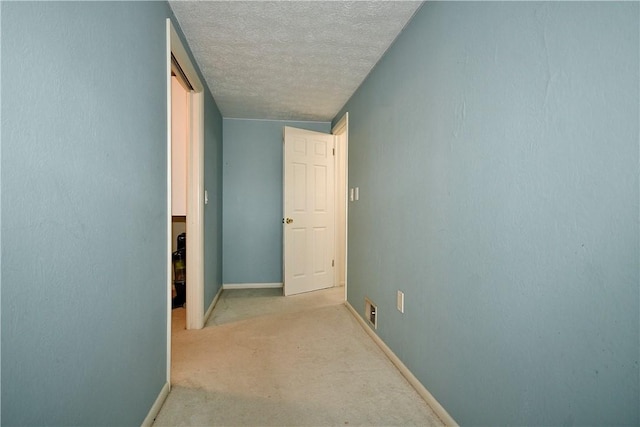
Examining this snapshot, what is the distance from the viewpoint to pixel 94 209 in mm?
973

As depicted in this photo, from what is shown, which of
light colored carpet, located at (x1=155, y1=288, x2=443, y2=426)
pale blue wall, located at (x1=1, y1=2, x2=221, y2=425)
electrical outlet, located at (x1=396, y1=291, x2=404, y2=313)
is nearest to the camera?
pale blue wall, located at (x1=1, y1=2, x2=221, y2=425)

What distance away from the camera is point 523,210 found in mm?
1015

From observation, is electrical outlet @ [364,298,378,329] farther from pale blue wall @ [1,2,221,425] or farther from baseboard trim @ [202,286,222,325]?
pale blue wall @ [1,2,221,425]

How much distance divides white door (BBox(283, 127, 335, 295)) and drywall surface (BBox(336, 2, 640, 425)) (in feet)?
6.49

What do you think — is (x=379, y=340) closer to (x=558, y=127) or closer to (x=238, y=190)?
(x=558, y=127)

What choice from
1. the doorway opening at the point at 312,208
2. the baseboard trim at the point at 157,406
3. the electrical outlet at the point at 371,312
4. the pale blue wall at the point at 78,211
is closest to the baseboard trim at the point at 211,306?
the doorway opening at the point at 312,208

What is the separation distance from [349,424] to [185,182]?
2225mm

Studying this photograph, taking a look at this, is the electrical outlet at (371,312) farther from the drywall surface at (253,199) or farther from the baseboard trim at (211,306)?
the drywall surface at (253,199)

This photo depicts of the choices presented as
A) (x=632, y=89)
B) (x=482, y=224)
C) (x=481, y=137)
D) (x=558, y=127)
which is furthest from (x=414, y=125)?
(x=632, y=89)

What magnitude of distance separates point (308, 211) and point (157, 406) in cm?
259

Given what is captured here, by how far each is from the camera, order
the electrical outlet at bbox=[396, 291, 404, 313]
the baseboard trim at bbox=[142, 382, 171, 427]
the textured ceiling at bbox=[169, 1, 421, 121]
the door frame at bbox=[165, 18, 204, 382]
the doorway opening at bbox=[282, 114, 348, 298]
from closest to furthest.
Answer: the baseboard trim at bbox=[142, 382, 171, 427] < the textured ceiling at bbox=[169, 1, 421, 121] < the electrical outlet at bbox=[396, 291, 404, 313] < the door frame at bbox=[165, 18, 204, 382] < the doorway opening at bbox=[282, 114, 348, 298]

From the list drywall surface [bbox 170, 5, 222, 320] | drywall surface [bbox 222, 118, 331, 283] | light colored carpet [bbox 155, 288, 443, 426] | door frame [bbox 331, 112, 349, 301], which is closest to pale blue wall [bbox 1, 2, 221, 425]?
light colored carpet [bbox 155, 288, 443, 426]

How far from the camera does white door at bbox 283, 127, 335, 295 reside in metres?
3.64

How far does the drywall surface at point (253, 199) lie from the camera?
401 cm
